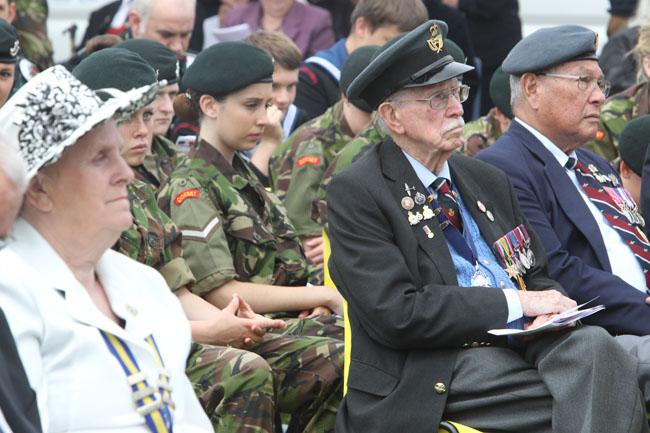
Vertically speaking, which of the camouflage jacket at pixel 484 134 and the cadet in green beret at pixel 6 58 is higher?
the cadet in green beret at pixel 6 58

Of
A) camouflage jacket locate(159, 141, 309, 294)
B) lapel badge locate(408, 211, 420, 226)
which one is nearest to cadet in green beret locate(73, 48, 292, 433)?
camouflage jacket locate(159, 141, 309, 294)

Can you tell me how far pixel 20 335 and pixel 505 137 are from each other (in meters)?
2.93

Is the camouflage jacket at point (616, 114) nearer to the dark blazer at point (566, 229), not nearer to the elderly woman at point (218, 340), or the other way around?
the dark blazer at point (566, 229)

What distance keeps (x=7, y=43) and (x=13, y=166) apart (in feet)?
9.82

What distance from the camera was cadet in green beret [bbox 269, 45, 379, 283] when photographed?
6664mm

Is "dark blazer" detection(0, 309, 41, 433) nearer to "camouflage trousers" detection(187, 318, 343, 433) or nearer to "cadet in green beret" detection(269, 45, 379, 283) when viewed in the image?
"camouflage trousers" detection(187, 318, 343, 433)

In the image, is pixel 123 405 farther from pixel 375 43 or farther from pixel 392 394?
pixel 375 43

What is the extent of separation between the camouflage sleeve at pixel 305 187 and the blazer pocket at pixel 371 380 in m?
2.10

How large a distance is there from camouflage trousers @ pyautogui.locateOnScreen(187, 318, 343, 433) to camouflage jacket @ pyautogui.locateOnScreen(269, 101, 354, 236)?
1.26 meters

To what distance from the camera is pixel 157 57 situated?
6316mm

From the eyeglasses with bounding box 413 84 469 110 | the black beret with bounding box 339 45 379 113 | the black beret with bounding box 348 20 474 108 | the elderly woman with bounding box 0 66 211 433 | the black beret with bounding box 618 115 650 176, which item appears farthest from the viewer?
the black beret with bounding box 339 45 379 113

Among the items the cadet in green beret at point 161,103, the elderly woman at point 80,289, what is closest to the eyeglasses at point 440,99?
the elderly woman at point 80,289

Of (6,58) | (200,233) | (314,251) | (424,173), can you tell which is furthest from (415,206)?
(6,58)

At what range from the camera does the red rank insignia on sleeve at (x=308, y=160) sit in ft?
22.2
